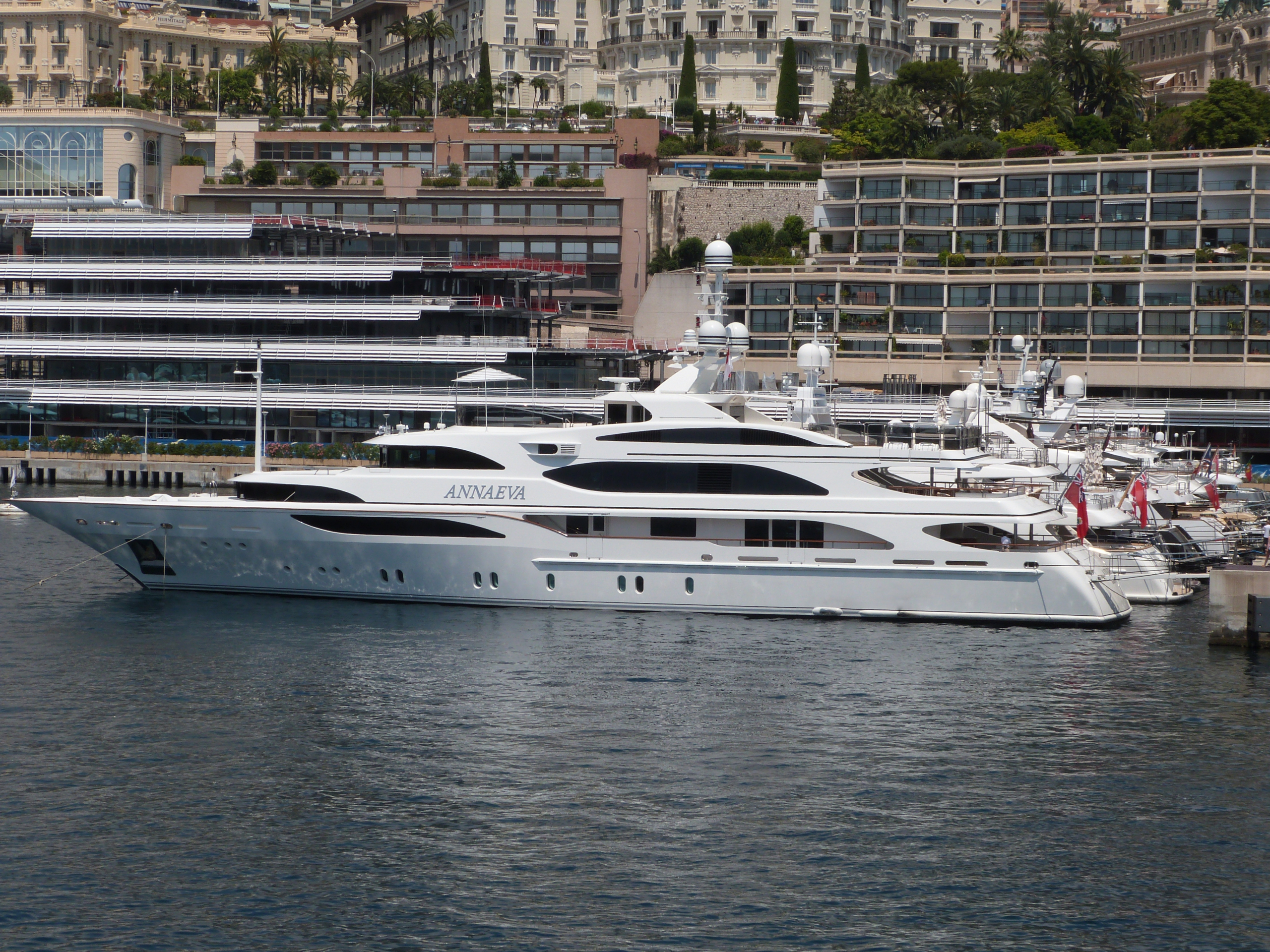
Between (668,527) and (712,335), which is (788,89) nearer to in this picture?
(712,335)

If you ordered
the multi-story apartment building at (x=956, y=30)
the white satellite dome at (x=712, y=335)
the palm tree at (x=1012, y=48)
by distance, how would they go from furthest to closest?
1. the multi-story apartment building at (x=956, y=30)
2. the palm tree at (x=1012, y=48)
3. the white satellite dome at (x=712, y=335)

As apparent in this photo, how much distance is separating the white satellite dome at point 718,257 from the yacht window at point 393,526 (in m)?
11.4

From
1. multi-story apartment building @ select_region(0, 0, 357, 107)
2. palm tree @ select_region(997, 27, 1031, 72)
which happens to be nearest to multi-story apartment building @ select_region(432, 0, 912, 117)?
palm tree @ select_region(997, 27, 1031, 72)

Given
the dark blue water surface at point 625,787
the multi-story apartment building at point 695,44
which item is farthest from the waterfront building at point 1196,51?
the dark blue water surface at point 625,787

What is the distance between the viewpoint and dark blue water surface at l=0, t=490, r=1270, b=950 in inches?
1009

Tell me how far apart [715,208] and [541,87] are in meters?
32.8

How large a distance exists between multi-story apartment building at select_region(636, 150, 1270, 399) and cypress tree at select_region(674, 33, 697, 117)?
23.2 m

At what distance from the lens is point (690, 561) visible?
47.2m

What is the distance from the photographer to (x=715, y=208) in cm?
12038

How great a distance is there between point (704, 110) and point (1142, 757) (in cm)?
11518

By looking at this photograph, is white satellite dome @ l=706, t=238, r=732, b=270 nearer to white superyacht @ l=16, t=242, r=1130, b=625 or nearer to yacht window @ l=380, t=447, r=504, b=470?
white superyacht @ l=16, t=242, r=1130, b=625

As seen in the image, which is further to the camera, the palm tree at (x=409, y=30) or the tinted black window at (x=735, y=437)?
the palm tree at (x=409, y=30)

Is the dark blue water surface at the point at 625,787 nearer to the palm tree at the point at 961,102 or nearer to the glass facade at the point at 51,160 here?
the glass facade at the point at 51,160

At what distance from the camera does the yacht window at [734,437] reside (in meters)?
47.2
